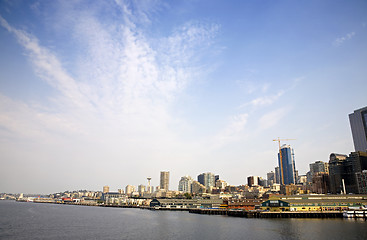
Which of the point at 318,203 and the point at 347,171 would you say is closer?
the point at 318,203

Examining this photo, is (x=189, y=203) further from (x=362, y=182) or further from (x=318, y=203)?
(x=362, y=182)

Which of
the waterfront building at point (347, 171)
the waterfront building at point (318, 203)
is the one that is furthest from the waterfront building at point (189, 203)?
the waterfront building at point (347, 171)

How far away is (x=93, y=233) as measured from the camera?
58875mm

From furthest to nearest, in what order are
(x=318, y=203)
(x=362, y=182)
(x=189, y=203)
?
1. (x=189, y=203)
2. (x=362, y=182)
3. (x=318, y=203)

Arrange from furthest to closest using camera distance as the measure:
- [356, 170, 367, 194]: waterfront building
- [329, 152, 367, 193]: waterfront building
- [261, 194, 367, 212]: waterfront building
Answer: [329, 152, 367, 193]: waterfront building
[356, 170, 367, 194]: waterfront building
[261, 194, 367, 212]: waterfront building

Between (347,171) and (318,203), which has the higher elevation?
(347,171)

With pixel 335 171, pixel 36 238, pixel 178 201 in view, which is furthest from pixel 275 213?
pixel 335 171

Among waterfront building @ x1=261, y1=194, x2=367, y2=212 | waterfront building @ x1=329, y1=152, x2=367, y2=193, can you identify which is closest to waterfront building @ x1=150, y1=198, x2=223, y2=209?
waterfront building @ x1=261, y1=194, x2=367, y2=212

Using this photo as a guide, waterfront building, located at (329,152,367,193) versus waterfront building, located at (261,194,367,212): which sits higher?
waterfront building, located at (329,152,367,193)

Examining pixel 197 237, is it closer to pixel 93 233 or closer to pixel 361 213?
pixel 93 233

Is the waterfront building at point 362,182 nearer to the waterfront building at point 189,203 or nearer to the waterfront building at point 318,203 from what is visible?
the waterfront building at point 318,203

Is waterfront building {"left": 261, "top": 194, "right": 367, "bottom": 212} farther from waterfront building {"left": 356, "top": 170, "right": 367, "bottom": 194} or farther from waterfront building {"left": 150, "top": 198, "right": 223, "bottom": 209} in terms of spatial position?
waterfront building {"left": 356, "top": 170, "right": 367, "bottom": 194}

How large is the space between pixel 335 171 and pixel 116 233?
193 metres

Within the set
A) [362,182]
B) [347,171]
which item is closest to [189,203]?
[362,182]
